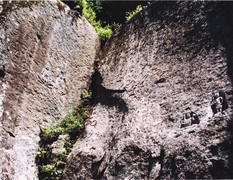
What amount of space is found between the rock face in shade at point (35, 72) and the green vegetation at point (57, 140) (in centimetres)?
11

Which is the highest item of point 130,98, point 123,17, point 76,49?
point 123,17

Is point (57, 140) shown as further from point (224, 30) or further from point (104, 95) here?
point (224, 30)

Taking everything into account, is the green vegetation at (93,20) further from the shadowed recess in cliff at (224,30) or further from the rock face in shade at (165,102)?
the shadowed recess in cliff at (224,30)

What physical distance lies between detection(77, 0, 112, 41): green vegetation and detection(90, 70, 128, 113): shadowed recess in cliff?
3.17ft

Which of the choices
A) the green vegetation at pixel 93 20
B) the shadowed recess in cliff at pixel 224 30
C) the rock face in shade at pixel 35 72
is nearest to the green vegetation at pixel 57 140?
the rock face in shade at pixel 35 72

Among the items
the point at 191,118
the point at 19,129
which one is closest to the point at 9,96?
the point at 19,129

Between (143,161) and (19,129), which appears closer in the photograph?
(143,161)

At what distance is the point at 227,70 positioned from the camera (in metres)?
4.52

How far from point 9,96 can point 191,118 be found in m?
2.65

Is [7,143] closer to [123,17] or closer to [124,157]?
[124,157]

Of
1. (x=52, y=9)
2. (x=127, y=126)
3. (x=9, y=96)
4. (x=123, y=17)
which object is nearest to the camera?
(x=127, y=126)

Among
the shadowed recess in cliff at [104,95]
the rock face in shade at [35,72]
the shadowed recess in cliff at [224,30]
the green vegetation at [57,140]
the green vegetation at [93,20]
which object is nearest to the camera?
the shadowed recess in cliff at [224,30]

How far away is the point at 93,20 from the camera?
786 cm

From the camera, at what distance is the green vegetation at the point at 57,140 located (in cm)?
546
